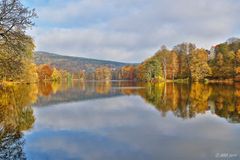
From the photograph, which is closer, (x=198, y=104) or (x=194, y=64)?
(x=198, y=104)

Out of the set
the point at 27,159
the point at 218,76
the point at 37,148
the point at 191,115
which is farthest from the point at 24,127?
the point at 218,76

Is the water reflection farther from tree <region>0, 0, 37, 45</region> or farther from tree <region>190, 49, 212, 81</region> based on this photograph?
tree <region>190, 49, 212, 81</region>

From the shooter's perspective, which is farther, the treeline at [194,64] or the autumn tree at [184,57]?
the autumn tree at [184,57]

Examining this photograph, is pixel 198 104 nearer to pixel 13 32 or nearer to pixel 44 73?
pixel 13 32

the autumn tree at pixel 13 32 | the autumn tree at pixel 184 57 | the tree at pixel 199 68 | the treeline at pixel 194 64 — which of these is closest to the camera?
the autumn tree at pixel 13 32

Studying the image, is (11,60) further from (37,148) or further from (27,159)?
(27,159)

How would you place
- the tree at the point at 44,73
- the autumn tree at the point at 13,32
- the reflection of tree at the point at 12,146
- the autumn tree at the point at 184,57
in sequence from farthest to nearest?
the tree at the point at 44,73, the autumn tree at the point at 184,57, the autumn tree at the point at 13,32, the reflection of tree at the point at 12,146

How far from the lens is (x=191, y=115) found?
595 inches

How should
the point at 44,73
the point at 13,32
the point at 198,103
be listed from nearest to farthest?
the point at 13,32 → the point at 198,103 → the point at 44,73

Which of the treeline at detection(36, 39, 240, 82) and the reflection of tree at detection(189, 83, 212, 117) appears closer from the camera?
the reflection of tree at detection(189, 83, 212, 117)

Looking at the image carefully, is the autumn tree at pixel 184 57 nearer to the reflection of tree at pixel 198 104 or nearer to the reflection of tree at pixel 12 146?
the reflection of tree at pixel 198 104

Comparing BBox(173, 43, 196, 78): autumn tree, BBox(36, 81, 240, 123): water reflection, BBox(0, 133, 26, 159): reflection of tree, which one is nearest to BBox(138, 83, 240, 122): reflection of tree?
BBox(36, 81, 240, 123): water reflection

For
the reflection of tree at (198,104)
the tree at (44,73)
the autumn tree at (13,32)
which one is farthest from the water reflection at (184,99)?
the tree at (44,73)

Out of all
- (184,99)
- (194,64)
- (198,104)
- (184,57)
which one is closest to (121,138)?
(198,104)
